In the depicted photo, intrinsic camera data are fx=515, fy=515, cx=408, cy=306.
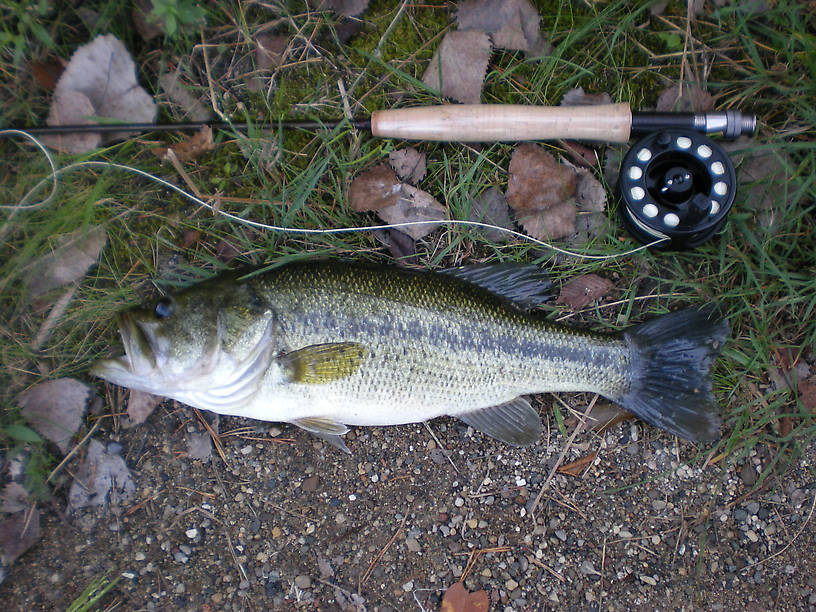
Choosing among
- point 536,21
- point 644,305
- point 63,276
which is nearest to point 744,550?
point 644,305

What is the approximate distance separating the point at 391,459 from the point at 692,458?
162 cm

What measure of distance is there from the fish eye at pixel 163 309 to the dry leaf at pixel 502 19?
2.04 m

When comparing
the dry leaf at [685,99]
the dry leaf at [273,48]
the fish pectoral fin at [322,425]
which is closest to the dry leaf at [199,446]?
the fish pectoral fin at [322,425]

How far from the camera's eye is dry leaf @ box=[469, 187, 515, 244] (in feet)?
9.20

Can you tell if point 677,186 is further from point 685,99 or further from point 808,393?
point 808,393

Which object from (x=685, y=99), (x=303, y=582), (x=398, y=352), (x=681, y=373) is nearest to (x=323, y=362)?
(x=398, y=352)

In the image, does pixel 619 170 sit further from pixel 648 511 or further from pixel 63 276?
pixel 63 276

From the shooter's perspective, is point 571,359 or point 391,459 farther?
point 391,459

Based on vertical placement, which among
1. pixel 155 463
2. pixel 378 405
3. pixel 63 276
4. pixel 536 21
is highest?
pixel 536 21

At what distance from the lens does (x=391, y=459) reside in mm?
2787

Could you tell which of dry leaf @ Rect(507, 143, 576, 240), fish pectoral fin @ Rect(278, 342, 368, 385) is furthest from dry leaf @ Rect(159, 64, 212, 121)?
dry leaf @ Rect(507, 143, 576, 240)

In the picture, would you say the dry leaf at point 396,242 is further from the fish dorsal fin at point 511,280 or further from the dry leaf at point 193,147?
the dry leaf at point 193,147

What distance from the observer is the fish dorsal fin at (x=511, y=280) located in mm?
2670

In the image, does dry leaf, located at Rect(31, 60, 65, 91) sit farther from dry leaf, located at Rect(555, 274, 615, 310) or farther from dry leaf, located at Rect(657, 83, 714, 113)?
dry leaf, located at Rect(657, 83, 714, 113)
